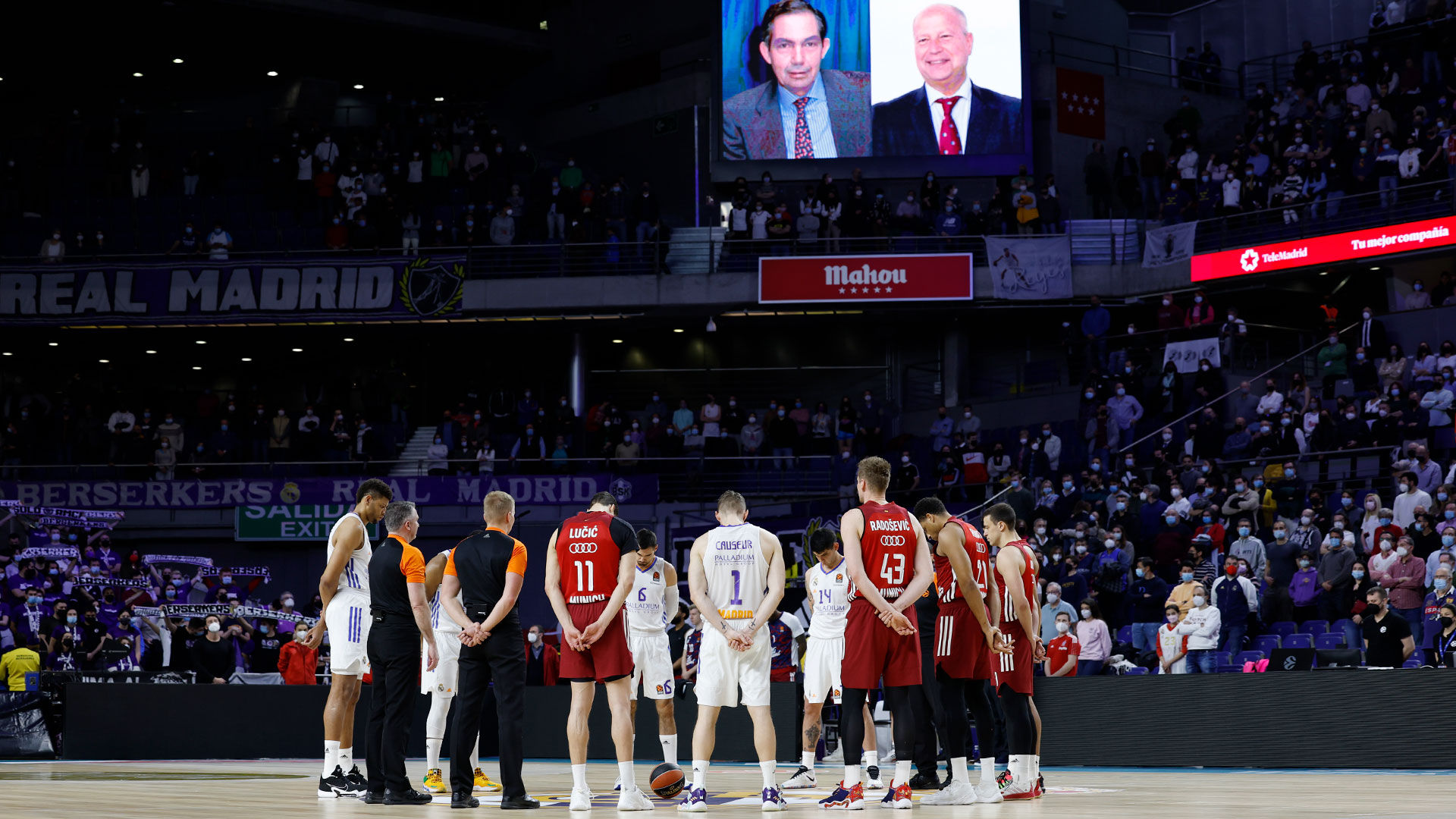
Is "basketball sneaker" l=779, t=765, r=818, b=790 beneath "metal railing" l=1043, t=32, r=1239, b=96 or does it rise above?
beneath

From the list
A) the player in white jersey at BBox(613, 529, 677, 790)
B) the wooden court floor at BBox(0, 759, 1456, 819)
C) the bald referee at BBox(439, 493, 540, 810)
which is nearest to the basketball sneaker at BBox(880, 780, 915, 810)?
the wooden court floor at BBox(0, 759, 1456, 819)

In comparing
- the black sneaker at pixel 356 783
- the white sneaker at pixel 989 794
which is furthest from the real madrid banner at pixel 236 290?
the white sneaker at pixel 989 794

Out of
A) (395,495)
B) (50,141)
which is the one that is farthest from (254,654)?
(50,141)

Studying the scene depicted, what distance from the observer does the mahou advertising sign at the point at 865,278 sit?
32.8 meters

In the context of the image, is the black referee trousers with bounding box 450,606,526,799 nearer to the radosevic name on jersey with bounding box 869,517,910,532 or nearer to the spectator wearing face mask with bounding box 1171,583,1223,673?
the radosevic name on jersey with bounding box 869,517,910,532

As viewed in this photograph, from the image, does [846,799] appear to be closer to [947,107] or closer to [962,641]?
[962,641]

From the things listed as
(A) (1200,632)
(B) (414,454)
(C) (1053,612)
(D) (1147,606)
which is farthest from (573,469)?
(A) (1200,632)

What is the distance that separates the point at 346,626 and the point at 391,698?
1.03 meters

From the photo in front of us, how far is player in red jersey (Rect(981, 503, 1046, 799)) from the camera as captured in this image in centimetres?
1045

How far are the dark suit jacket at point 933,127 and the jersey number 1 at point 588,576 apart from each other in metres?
25.4

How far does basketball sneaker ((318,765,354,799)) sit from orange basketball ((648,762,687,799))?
7.02ft

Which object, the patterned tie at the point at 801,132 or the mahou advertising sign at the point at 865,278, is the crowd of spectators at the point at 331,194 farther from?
the patterned tie at the point at 801,132

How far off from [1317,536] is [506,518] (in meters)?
14.3

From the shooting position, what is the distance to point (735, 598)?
10383mm
